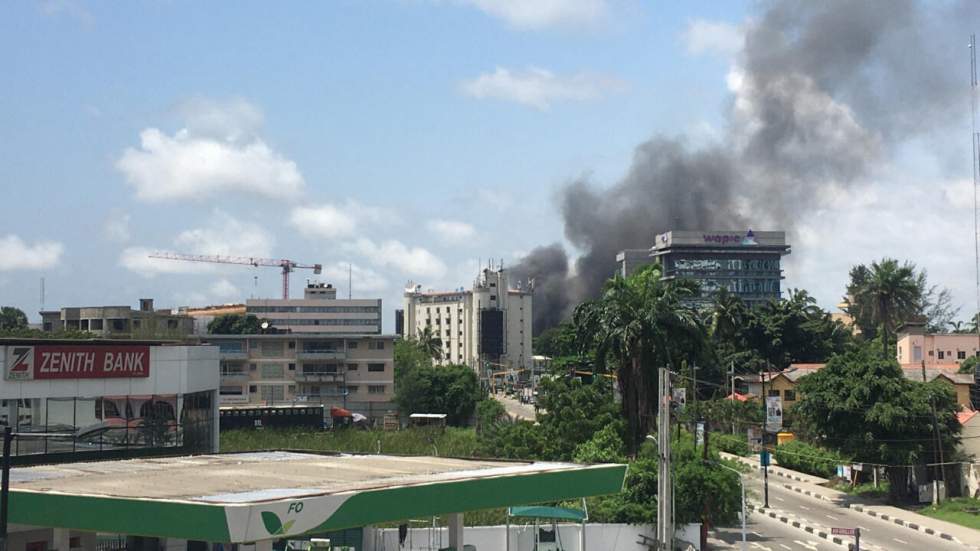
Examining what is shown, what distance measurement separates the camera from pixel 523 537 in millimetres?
45156

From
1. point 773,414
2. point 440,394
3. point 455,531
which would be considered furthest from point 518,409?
Answer: point 455,531

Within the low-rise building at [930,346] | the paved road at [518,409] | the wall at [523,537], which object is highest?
the low-rise building at [930,346]

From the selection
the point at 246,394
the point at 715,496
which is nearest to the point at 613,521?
the point at 715,496

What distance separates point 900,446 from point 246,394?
2931 inches

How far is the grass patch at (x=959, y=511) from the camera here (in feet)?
200

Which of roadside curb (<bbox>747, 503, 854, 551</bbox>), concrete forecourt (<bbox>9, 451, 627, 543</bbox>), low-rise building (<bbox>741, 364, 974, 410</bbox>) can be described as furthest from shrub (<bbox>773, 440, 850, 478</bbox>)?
concrete forecourt (<bbox>9, 451, 627, 543</bbox>)

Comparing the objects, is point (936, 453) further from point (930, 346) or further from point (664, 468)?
point (930, 346)

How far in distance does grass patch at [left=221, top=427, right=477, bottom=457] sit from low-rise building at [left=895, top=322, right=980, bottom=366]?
181ft

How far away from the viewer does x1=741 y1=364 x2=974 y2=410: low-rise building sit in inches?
3482

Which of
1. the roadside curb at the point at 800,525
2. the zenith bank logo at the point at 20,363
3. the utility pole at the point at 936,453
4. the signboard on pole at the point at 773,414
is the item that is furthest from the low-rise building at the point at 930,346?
the zenith bank logo at the point at 20,363

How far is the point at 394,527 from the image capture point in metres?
46.6

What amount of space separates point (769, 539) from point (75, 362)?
33.3 meters

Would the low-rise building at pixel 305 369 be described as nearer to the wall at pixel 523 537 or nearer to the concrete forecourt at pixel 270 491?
the wall at pixel 523 537

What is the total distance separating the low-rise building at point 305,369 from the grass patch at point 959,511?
6853cm
